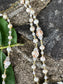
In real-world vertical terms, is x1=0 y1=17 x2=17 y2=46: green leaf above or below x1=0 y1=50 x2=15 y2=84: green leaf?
above

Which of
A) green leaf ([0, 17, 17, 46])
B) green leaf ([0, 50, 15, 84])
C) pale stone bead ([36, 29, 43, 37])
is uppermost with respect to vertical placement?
green leaf ([0, 17, 17, 46])

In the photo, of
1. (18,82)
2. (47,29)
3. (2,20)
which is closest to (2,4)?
(2,20)

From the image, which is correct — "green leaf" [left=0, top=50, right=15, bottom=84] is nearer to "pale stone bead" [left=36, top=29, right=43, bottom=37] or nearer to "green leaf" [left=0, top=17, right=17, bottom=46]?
"green leaf" [left=0, top=17, right=17, bottom=46]

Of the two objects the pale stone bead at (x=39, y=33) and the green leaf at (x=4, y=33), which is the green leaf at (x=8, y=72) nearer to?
the green leaf at (x=4, y=33)

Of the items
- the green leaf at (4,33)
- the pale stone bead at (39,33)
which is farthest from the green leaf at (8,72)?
the pale stone bead at (39,33)

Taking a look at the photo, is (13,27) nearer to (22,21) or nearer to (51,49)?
(22,21)

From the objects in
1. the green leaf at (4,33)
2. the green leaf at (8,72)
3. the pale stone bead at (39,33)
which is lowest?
the green leaf at (8,72)

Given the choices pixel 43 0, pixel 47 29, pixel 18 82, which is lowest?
pixel 18 82

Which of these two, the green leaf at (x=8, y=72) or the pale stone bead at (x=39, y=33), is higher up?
the pale stone bead at (x=39, y=33)

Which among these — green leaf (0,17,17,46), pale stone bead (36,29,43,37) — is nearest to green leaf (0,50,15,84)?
green leaf (0,17,17,46)

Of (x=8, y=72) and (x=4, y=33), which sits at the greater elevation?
(x=4, y=33)

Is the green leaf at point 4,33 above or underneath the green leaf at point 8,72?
above
